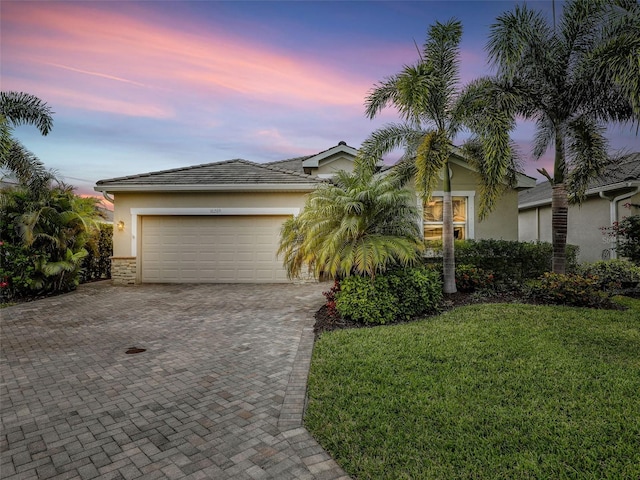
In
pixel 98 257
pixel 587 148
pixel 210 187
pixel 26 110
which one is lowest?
pixel 98 257

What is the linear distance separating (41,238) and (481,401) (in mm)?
11110

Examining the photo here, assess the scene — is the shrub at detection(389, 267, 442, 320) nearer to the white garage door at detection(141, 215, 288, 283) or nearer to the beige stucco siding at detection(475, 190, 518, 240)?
the beige stucco siding at detection(475, 190, 518, 240)

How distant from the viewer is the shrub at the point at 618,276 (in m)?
8.61

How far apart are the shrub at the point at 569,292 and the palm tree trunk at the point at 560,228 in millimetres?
569

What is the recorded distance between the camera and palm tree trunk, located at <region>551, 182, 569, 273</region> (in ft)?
27.2

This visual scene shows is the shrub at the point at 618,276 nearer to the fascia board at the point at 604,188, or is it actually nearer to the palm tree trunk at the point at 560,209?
the palm tree trunk at the point at 560,209

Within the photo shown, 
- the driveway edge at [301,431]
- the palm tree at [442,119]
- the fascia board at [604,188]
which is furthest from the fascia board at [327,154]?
the driveway edge at [301,431]

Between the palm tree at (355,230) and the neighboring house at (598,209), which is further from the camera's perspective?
the neighboring house at (598,209)

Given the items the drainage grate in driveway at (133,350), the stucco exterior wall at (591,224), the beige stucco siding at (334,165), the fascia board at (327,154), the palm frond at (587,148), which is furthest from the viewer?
the beige stucco siding at (334,165)

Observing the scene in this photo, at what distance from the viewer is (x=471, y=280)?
337 inches

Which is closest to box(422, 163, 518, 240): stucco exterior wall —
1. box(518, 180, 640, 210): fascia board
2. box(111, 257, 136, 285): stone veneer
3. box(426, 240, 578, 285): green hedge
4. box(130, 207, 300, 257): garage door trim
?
box(426, 240, 578, 285): green hedge

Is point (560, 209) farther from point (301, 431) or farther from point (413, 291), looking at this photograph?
point (301, 431)

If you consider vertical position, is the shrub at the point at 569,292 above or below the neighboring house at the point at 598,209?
below

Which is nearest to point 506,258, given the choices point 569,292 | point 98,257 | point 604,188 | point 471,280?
point 471,280
